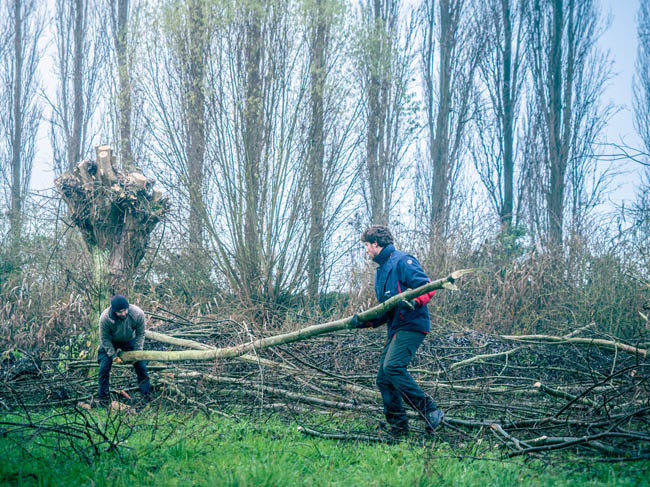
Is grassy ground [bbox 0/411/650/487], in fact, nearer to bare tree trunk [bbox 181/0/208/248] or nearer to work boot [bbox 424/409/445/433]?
work boot [bbox 424/409/445/433]

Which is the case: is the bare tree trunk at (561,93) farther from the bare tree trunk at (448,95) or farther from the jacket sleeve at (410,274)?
the jacket sleeve at (410,274)

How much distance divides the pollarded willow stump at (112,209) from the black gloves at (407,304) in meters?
5.14

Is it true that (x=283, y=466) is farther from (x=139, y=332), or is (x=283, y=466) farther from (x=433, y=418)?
(x=139, y=332)

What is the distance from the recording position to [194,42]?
11148 millimetres

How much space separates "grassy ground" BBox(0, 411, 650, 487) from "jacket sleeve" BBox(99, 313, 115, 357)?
1.96 metres

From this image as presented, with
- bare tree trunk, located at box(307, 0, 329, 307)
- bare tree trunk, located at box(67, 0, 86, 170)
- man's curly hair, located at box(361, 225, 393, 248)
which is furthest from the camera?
bare tree trunk, located at box(67, 0, 86, 170)

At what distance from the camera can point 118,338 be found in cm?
709

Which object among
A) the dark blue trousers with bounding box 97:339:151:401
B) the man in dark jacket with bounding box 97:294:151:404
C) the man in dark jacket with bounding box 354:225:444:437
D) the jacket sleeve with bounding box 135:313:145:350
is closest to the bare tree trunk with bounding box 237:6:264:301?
the jacket sleeve with bounding box 135:313:145:350

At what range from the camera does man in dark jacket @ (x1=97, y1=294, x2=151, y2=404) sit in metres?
6.88

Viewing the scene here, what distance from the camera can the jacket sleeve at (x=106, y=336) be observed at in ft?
22.7

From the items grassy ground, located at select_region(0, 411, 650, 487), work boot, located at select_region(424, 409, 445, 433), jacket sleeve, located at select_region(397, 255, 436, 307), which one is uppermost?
jacket sleeve, located at select_region(397, 255, 436, 307)

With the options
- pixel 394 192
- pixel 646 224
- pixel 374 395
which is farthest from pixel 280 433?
pixel 394 192

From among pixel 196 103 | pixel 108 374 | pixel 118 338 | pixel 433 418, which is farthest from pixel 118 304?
pixel 196 103

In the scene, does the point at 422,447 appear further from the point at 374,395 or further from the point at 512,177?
the point at 512,177
